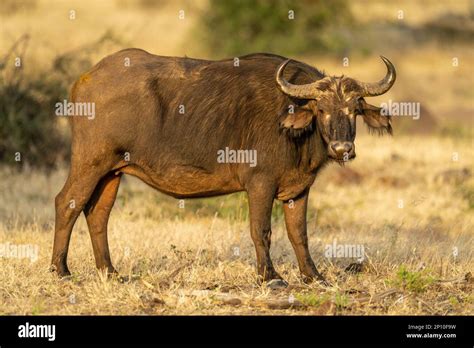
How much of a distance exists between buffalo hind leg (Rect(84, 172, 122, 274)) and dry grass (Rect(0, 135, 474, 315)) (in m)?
0.20

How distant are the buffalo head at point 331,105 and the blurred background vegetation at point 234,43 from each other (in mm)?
4472

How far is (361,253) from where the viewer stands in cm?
1029

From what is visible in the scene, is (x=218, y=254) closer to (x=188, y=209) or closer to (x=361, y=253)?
(x=361, y=253)

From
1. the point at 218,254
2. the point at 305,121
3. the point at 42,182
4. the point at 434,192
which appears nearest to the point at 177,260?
the point at 218,254

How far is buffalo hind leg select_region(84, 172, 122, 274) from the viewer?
9719 millimetres

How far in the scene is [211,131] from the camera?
9266 millimetres

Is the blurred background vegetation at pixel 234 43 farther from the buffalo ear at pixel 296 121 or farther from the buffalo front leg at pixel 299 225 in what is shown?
the buffalo ear at pixel 296 121

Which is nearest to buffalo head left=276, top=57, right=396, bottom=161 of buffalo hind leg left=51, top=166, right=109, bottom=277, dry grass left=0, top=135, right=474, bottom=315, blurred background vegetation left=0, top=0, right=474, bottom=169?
dry grass left=0, top=135, right=474, bottom=315

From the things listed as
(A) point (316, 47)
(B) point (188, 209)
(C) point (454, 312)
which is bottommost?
(C) point (454, 312)

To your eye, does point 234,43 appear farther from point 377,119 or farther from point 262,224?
point 262,224

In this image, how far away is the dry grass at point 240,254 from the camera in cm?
838

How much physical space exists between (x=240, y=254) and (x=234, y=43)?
692 inches

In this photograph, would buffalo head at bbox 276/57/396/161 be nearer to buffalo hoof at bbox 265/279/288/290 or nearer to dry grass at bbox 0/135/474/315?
buffalo hoof at bbox 265/279/288/290
